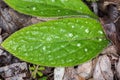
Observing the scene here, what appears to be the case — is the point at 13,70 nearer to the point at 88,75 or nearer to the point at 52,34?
the point at 52,34

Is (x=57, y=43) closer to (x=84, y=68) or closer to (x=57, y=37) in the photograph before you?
(x=57, y=37)

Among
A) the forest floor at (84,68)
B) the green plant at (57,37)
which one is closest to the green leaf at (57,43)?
the green plant at (57,37)

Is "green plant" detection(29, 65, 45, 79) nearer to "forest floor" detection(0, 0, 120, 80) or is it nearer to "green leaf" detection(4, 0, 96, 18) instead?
"forest floor" detection(0, 0, 120, 80)

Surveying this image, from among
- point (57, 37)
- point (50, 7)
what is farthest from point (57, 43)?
point (50, 7)

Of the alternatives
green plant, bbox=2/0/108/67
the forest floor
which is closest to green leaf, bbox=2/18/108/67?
green plant, bbox=2/0/108/67

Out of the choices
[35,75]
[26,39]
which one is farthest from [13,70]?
[26,39]

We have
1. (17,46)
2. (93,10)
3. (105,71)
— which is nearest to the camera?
(17,46)

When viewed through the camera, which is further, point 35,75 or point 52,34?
point 35,75

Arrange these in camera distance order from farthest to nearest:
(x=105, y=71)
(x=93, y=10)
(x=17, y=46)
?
(x=93, y=10) → (x=105, y=71) → (x=17, y=46)

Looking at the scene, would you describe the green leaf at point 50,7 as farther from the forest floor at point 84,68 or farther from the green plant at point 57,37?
the forest floor at point 84,68
